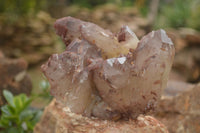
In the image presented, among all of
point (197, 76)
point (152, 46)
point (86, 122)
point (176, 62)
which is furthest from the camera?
point (176, 62)

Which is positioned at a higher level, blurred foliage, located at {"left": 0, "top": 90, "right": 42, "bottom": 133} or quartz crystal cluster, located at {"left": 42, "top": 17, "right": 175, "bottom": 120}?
quartz crystal cluster, located at {"left": 42, "top": 17, "right": 175, "bottom": 120}

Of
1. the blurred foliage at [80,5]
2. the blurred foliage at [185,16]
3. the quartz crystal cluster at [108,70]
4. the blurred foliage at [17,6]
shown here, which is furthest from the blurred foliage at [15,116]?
the blurred foliage at [185,16]

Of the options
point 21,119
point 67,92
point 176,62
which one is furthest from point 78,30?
point 176,62

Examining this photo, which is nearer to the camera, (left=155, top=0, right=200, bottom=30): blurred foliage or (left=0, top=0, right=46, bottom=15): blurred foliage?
(left=0, top=0, right=46, bottom=15): blurred foliage

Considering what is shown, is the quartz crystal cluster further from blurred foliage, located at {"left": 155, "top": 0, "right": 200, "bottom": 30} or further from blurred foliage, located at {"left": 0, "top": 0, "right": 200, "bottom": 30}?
blurred foliage, located at {"left": 155, "top": 0, "right": 200, "bottom": 30}

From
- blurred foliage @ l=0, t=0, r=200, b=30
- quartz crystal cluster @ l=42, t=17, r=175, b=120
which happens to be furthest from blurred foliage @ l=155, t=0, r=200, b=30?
quartz crystal cluster @ l=42, t=17, r=175, b=120

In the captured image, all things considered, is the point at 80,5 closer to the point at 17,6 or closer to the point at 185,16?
the point at 17,6

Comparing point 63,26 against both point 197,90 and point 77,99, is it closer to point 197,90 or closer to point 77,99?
point 77,99

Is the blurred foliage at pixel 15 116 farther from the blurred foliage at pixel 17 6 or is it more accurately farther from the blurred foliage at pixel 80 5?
the blurred foliage at pixel 17 6

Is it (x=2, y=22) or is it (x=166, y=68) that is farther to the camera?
(x=2, y=22)
